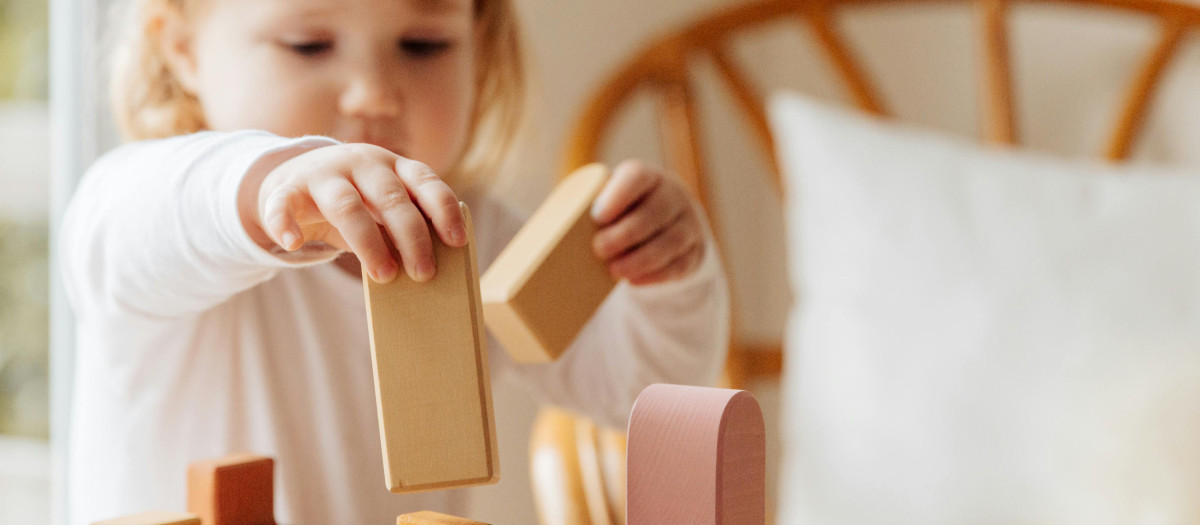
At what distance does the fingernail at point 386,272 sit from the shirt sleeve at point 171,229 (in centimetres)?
2

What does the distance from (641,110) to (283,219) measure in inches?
31.6

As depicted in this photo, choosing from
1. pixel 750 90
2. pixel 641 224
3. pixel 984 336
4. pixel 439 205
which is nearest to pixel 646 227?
pixel 641 224

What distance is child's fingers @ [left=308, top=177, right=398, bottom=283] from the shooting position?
6.4 inches

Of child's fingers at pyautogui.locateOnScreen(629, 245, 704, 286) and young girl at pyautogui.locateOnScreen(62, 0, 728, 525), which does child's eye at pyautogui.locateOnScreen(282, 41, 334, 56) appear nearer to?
young girl at pyautogui.locateOnScreen(62, 0, 728, 525)

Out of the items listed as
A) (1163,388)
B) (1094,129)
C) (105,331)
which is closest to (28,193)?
(105,331)

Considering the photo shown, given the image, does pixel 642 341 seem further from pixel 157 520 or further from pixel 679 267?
pixel 157 520

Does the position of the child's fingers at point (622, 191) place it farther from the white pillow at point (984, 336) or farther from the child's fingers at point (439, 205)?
the white pillow at point (984, 336)

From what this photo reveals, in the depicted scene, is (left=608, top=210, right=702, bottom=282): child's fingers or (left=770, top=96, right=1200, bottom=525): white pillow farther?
(left=770, top=96, right=1200, bottom=525): white pillow

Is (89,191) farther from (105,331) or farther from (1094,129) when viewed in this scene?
(1094,129)

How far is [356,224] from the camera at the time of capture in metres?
0.16

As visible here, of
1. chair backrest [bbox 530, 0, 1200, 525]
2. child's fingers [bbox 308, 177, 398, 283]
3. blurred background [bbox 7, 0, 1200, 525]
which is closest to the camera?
child's fingers [bbox 308, 177, 398, 283]

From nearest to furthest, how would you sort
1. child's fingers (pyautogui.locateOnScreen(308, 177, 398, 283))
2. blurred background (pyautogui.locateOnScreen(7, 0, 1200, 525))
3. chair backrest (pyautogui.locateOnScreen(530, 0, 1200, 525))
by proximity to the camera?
child's fingers (pyautogui.locateOnScreen(308, 177, 398, 283)), blurred background (pyautogui.locateOnScreen(7, 0, 1200, 525)), chair backrest (pyautogui.locateOnScreen(530, 0, 1200, 525))

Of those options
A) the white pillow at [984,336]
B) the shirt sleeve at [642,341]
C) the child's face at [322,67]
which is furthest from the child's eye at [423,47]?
the white pillow at [984,336]

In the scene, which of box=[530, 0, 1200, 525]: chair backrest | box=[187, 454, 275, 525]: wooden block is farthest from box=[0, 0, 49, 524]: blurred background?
box=[187, 454, 275, 525]: wooden block
